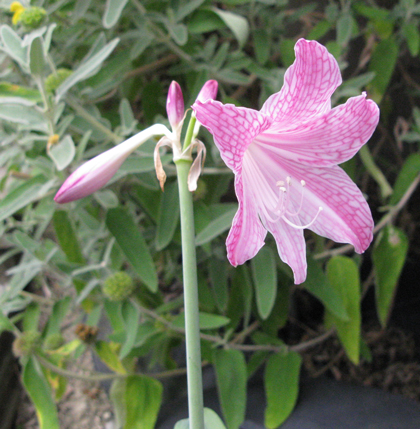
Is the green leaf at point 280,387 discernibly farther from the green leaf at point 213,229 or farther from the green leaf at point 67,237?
the green leaf at point 67,237

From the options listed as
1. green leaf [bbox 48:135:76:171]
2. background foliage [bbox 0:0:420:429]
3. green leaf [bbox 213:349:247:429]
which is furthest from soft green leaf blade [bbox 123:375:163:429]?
green leaf [bbox 48:135:76:171]

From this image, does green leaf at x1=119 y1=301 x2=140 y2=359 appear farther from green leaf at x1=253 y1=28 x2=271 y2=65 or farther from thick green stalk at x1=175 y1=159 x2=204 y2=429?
green leaf at x1=253 y1=28 x2=271 y2=65

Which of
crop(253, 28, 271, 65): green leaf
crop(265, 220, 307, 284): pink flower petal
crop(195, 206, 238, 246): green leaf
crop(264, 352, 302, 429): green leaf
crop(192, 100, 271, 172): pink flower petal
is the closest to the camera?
crop(192, 100, 271, 172): pink flower petal

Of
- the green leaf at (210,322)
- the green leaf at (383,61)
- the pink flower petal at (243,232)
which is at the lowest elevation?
the green leaf at (210,322)

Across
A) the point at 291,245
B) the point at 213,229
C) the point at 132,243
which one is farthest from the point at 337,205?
the point at 132,243

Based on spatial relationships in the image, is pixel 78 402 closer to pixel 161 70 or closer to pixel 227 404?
pixel 227 404

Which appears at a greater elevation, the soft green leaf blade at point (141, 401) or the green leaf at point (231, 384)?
the green leaf at point (231, 384)

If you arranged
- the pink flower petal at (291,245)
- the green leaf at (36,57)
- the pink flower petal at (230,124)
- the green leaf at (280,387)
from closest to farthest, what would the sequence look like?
the pink flower petal at (230,124) → the pink flower petal at (291,245) → the green leaf at (36,57) → the green leaf at (280,387)

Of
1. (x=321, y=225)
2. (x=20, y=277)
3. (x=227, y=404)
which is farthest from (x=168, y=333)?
(x=321, y=225)

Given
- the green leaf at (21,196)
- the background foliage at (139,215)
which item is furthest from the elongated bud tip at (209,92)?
the green leaf at (21,196)
